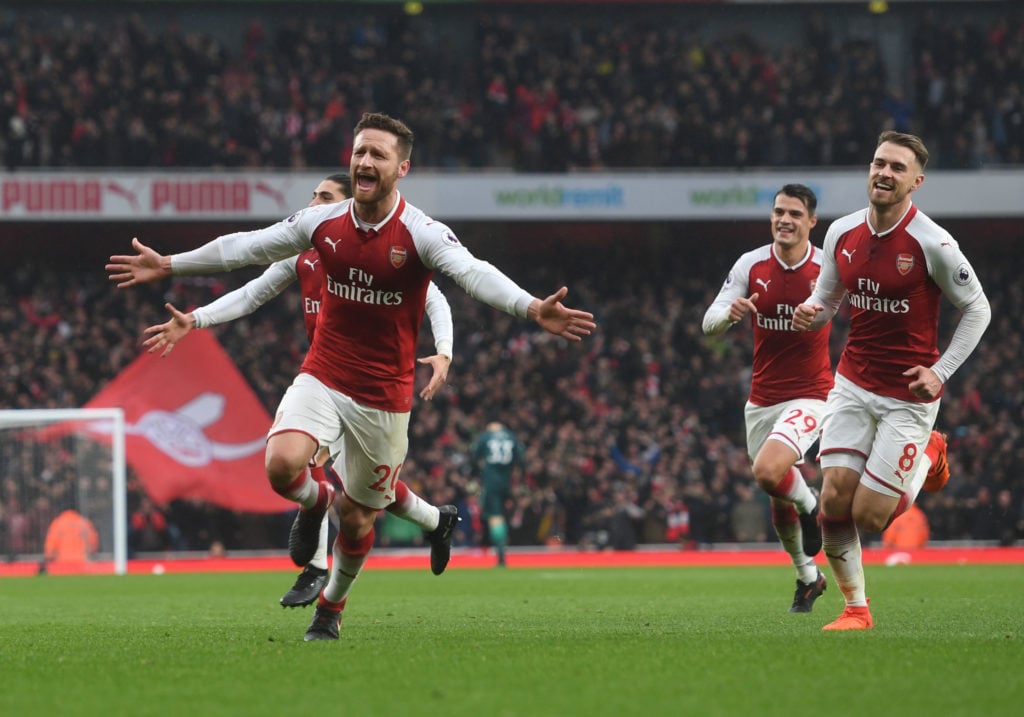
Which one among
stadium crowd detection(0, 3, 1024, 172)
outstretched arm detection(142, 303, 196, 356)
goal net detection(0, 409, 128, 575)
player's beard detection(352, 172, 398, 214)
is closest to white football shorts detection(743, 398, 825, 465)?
player's beard detection(352, 172, 398, 214)

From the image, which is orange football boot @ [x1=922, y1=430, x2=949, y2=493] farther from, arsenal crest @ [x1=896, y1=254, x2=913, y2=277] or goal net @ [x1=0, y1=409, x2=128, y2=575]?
goal net @ [x1=0, y1=409, x2=128, y2=575]

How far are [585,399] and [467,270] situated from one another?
20.9m

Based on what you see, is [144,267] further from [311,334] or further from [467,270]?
[311,334]

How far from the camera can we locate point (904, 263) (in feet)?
27.3

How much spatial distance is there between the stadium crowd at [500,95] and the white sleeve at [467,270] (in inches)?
917

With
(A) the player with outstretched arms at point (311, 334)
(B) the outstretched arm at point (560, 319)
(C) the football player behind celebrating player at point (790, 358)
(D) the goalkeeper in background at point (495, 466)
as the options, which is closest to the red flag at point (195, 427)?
(D) the goalkeeper in background at point (495, 466)

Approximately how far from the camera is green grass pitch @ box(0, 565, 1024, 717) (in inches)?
209

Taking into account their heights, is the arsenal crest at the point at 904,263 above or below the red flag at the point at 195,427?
above

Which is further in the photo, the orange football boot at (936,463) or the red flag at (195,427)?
the red flag at (195,427)

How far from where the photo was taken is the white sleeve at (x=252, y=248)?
25.4 ft

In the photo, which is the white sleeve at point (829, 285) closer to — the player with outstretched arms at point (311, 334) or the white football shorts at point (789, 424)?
the white football shorts at point (789, 424)

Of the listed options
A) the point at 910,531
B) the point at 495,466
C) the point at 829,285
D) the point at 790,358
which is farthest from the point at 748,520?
the point at 829,285

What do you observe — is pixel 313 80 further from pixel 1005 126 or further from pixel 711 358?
pixel 1005 126

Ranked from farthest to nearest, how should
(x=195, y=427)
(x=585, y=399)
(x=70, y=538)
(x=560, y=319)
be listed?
(x=585, y=399)
(x=195, y=427)
(x=70, y=538)
(x=560, y=319)
